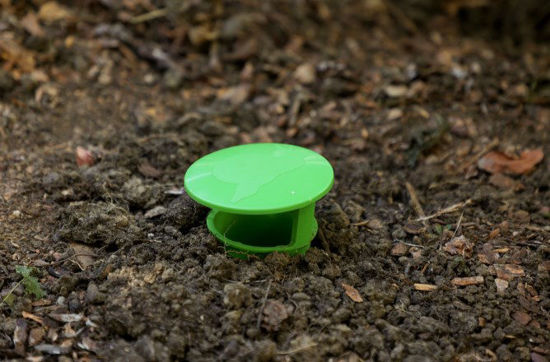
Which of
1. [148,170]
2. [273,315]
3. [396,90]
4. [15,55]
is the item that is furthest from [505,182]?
[15,55]

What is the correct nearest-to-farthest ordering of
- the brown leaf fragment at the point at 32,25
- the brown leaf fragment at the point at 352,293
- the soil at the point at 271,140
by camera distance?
the soil at the point at 271,140
the brown leaf fragment at the point at 352,293
the brown leaf fragment at the point at 32,25

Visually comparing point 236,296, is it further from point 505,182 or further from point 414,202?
point 505,182

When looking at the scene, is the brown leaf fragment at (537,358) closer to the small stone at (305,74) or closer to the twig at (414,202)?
the twig at (414,202)

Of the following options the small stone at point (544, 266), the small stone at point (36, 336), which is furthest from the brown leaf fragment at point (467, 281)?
the small stone at point (36, 336)

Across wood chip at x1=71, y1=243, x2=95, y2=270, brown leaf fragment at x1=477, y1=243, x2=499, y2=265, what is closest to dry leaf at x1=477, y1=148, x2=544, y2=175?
brown leaf fragment at x1=477, y1=243, x2=499, y2=265

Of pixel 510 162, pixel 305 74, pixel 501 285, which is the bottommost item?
pixel 501 285

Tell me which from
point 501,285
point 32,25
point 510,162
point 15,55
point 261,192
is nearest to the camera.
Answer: point 261,192

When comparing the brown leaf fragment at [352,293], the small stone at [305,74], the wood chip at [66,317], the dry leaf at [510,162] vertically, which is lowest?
the wood chip at [66,317]
